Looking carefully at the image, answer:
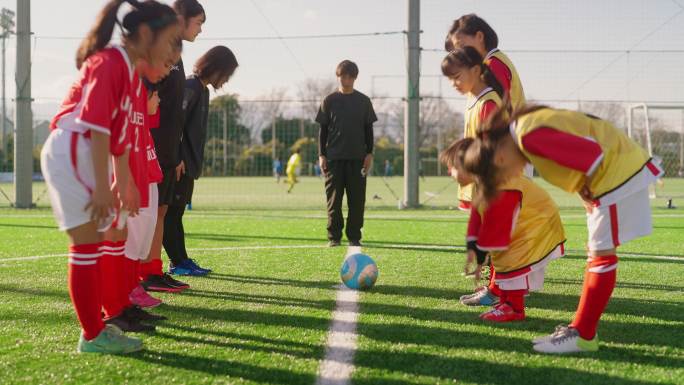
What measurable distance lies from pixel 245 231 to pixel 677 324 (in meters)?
6.06

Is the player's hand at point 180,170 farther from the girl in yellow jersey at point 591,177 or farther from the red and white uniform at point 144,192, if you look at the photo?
the girl in yellow jersey at point 591,177

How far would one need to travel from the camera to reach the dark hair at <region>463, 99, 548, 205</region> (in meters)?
2.91

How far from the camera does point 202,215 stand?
1133cm

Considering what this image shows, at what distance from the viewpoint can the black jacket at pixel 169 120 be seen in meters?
4.43

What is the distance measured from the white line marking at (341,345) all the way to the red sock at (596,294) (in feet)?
3.82

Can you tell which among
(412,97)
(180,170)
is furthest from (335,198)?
(412,97)

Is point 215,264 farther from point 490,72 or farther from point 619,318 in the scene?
point 619,318

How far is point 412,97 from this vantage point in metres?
13.4

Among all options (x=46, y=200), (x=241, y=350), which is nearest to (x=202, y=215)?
(x=46, y=200)

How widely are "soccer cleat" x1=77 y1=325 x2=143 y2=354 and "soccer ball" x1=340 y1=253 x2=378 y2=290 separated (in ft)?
6.33

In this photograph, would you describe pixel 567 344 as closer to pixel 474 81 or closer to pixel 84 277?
pixel 474 81

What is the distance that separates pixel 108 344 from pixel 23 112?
12389mm

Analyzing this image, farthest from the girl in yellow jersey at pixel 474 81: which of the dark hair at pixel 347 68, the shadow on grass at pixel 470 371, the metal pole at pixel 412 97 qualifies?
the metal pole at pixel 412 97

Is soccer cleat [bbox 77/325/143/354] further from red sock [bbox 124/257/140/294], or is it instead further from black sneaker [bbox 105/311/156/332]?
red sock [bbox 124/257/140/294]
